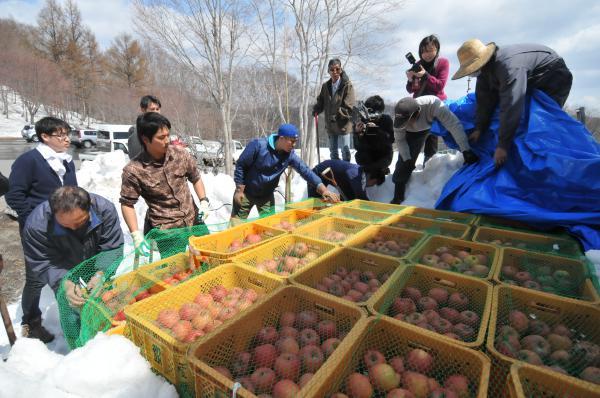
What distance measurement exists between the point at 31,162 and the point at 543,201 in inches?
179

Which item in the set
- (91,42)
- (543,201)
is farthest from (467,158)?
(91,42)

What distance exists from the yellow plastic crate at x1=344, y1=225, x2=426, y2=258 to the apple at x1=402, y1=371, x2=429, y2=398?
3.43 ft

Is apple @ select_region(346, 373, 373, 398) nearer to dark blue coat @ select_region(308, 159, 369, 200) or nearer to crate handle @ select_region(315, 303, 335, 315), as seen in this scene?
crate handle @ select_region(315, 303, 335, 315)

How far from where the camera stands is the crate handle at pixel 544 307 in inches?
60.3

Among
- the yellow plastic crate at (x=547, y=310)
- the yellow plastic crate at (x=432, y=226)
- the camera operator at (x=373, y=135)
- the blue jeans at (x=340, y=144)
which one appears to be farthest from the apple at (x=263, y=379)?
the blue jeans at (x=340, y=144)

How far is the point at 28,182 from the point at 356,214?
3.03 metres

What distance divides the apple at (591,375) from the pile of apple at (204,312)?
1465mm

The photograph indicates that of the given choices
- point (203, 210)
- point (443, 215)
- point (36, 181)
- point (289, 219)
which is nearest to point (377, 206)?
point (443, 215)

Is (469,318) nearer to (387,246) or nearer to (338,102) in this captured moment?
(387,246)

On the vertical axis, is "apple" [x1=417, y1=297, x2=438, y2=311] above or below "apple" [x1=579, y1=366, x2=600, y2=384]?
above

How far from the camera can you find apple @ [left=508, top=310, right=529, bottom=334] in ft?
4.84

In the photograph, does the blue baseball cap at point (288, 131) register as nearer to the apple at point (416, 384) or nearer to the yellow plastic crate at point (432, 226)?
the yellow plastic crate at point (432, 226)

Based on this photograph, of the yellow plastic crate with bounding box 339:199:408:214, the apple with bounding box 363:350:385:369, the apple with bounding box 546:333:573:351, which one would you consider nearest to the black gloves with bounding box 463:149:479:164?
the yellow plastic crate with bounding box 339:199:408:214

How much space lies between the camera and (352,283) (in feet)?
6.39
